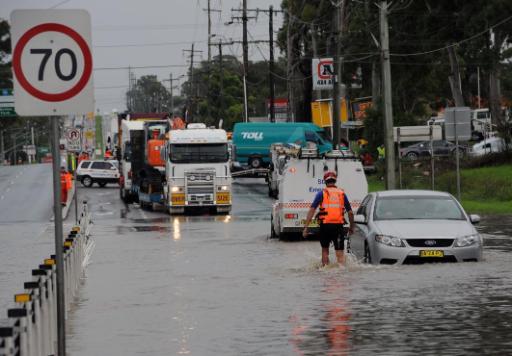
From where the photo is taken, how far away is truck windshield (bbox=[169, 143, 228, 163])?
49875mm

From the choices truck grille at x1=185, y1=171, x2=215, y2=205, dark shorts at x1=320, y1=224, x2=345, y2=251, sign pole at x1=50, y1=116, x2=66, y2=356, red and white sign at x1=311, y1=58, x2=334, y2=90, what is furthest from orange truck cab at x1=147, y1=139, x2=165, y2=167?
sign pole at x1=50, y1=116, x2=66, y2=356

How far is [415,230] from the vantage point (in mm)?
22469

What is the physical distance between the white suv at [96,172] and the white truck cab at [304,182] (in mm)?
44453

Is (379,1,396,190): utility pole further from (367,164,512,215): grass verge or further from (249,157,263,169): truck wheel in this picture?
(249,157,263,169): truck wheel

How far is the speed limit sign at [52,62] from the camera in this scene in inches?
384

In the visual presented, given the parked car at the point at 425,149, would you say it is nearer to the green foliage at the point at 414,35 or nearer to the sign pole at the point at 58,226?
the green foliage at the point at 414,35

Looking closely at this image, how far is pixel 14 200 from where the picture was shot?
65125 mm

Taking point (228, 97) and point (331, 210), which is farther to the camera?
point (228, 97)

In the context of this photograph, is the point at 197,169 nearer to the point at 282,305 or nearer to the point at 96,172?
the point at 96,172

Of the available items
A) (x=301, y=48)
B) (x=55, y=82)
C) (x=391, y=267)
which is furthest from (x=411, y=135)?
(x=301, y=48)

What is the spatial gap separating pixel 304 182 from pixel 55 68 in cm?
2460

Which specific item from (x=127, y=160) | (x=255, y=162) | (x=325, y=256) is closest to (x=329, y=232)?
(x=325, y=256)

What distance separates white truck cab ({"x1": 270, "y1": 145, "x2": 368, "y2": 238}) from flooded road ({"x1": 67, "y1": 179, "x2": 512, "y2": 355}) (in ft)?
10.2

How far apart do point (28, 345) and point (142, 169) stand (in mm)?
46977
